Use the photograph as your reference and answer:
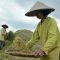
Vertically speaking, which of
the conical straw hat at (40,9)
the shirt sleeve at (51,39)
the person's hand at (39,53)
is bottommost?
the person's hand at (39,53)

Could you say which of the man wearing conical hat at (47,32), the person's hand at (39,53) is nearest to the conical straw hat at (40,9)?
the man wearing conical hat at (47,32)

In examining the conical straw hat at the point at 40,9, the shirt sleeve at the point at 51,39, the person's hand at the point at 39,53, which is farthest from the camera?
the conical straw hat at the point at 40,9

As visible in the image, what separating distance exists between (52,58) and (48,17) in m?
0.67

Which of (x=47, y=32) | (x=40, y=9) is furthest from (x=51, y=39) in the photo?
(x=40, y=9)

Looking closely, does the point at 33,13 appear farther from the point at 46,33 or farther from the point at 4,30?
the point at 4,30

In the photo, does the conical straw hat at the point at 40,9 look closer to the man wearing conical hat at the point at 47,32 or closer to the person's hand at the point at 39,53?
the man wearing conical hat at the point at 47,32

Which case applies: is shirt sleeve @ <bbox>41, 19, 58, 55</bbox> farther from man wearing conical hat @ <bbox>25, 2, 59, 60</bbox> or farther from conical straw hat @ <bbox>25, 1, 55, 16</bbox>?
conical straw hat @ <bbox>25, 1, 55, 16</bbox>

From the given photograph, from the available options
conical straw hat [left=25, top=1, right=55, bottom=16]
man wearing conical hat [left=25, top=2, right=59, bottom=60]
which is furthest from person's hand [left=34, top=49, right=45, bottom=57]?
conical straw hat [left=25, top=1, right=55, bottom=16]

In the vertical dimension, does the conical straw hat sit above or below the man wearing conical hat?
above

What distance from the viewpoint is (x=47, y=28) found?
5.74 meters

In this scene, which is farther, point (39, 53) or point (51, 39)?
point (51, 39)

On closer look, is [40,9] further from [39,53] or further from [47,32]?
[39,53]

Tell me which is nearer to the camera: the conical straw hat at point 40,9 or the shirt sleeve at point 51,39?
the shirt sleeve at point 51,39

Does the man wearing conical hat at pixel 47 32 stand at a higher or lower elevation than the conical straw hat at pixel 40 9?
lower
